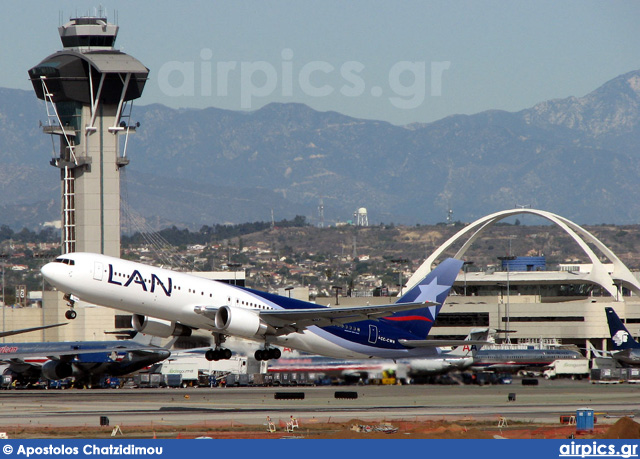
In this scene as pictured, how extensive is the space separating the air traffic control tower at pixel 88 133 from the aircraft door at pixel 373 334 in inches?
4182

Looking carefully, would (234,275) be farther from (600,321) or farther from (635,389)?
(635,389)

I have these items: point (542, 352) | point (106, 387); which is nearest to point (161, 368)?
point (106, 387)

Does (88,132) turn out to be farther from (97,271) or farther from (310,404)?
(97,271)

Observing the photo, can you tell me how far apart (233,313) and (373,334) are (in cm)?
1439

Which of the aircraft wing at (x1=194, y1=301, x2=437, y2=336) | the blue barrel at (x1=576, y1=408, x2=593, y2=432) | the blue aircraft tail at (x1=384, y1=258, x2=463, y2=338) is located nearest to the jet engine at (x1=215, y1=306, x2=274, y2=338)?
the aircraft wing at (x1=194, y1=301, x2=437, y2=336)

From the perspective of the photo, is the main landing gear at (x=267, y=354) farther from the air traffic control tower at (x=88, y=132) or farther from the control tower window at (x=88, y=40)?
the control tower window at (x=88, y=40)

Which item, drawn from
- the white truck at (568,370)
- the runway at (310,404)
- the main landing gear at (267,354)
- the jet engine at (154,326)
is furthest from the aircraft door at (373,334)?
the white truck at (568,370)

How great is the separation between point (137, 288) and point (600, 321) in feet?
422

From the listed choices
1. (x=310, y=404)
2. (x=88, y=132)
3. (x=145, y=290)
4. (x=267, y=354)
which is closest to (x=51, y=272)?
(x=145, y=290)

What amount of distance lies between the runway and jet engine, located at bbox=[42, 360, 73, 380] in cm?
350

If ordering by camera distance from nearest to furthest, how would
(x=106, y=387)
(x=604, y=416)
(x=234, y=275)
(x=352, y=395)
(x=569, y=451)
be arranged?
(x=569, y=451) < (x=604, y=416) < (x=352, y=395) < (x=106, y=387) < (x=234, y=275)

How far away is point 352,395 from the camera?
84.7 meters

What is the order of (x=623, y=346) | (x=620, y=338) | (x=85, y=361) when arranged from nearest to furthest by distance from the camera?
1. (x=85, y=361)
2. (x=623, y=346)
3. (x=620, y=338)

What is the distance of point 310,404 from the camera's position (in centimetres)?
8031
